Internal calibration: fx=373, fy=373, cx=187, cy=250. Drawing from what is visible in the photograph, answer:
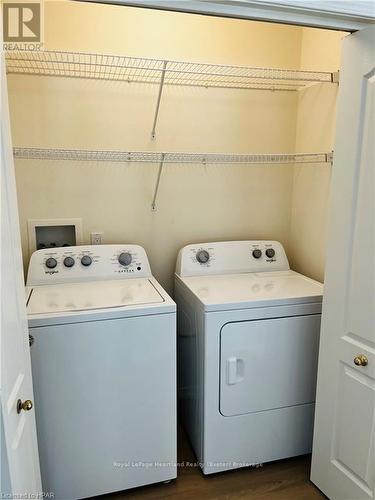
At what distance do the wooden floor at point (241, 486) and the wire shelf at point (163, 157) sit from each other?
1685 mm

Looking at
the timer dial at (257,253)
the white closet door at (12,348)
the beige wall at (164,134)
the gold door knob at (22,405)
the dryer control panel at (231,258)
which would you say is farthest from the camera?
the timer dial at (257,253)

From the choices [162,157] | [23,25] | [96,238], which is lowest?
[96,238]

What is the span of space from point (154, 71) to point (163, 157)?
47cm

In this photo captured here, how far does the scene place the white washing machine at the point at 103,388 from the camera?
1560 mm

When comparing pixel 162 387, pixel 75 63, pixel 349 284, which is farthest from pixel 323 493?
pixel 75 63

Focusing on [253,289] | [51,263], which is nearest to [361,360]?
[253,289]

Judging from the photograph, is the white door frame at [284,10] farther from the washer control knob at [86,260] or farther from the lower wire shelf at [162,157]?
the washer control knob at [86,260]

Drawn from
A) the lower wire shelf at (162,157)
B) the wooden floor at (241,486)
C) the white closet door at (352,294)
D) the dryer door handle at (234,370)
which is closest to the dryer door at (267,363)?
the dryer door handle at (234,370)

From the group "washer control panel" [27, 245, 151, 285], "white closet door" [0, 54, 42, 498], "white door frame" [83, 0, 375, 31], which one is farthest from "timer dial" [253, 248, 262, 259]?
"white closet door" [0, 54, 42, 498]

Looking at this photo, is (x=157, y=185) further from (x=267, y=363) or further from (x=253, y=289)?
(x=267, y=363)

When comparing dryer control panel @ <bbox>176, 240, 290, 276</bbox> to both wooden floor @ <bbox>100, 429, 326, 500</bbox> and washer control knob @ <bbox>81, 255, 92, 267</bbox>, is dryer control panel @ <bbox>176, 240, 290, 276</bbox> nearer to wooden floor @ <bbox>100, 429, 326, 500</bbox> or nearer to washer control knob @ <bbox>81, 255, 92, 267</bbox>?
washer control knob @ <bbox>81, 255, 92, 267</bbox>

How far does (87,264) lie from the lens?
2047 mm

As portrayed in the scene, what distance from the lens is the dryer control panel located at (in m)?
2.21

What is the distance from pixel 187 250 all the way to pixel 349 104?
1.14 m
